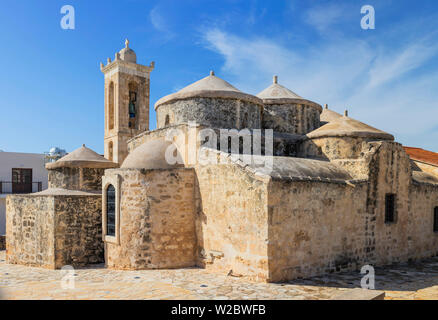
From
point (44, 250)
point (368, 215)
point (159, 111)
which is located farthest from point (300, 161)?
point (44, 250)

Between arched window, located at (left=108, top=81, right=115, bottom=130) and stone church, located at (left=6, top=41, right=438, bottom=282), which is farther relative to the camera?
arched window, located at (left=108, top=81, right=115, bottom=130)

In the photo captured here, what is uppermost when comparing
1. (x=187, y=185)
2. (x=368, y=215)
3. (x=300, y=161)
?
(x=300, y=161)

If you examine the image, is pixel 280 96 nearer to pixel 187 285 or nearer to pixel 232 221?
pixel 232 221

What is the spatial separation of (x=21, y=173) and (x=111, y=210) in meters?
14.2

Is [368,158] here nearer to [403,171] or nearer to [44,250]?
[403,171]

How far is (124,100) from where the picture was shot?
52.3ft

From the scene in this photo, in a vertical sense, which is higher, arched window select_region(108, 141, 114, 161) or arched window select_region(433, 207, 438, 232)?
arched window select_region(108, 141, 114, 161)

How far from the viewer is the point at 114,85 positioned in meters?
16.0

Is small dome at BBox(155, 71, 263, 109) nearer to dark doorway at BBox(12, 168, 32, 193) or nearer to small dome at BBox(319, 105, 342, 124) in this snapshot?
small dome at BBox(319, 105, 342, 124)

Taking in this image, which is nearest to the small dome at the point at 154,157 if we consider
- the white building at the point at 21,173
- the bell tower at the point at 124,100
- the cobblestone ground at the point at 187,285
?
the cobblestone ground at the point at 187,285

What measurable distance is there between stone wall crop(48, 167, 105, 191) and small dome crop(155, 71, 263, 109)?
10.2 ft

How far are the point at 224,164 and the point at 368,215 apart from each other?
404 cm

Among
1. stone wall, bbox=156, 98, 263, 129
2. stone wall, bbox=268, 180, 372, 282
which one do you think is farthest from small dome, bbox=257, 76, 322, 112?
stone wall, bbox=268, 180, 372, 282

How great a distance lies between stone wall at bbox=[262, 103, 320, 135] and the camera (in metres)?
13.1
